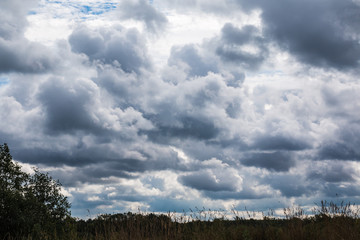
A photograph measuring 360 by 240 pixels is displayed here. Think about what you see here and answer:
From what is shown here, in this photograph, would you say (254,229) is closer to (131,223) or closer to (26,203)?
(131,223)

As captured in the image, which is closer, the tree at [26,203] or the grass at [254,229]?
the grass at [254,229]

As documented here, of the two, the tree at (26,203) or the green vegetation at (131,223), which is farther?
the tree at (26,203)

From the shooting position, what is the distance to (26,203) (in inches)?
1438

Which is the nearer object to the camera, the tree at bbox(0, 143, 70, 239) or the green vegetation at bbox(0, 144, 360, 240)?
the green vegetation at bbox(0, 144, 360, 240)

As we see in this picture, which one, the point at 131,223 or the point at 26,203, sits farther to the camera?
the point at 26,203

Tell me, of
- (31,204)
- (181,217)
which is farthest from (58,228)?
(181,217)

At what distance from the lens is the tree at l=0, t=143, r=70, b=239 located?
3341 centimetres

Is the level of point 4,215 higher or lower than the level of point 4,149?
lower

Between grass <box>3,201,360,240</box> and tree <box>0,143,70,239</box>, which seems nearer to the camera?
grass <box>3,201,360,240</box>

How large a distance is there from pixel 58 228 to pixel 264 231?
23965 mm

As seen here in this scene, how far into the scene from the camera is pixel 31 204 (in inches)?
1465

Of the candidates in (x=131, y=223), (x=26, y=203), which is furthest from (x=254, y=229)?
(x=26, y=203)

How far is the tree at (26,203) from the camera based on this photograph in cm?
3341

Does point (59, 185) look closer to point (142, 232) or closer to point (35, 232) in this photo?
point (35, 232)
